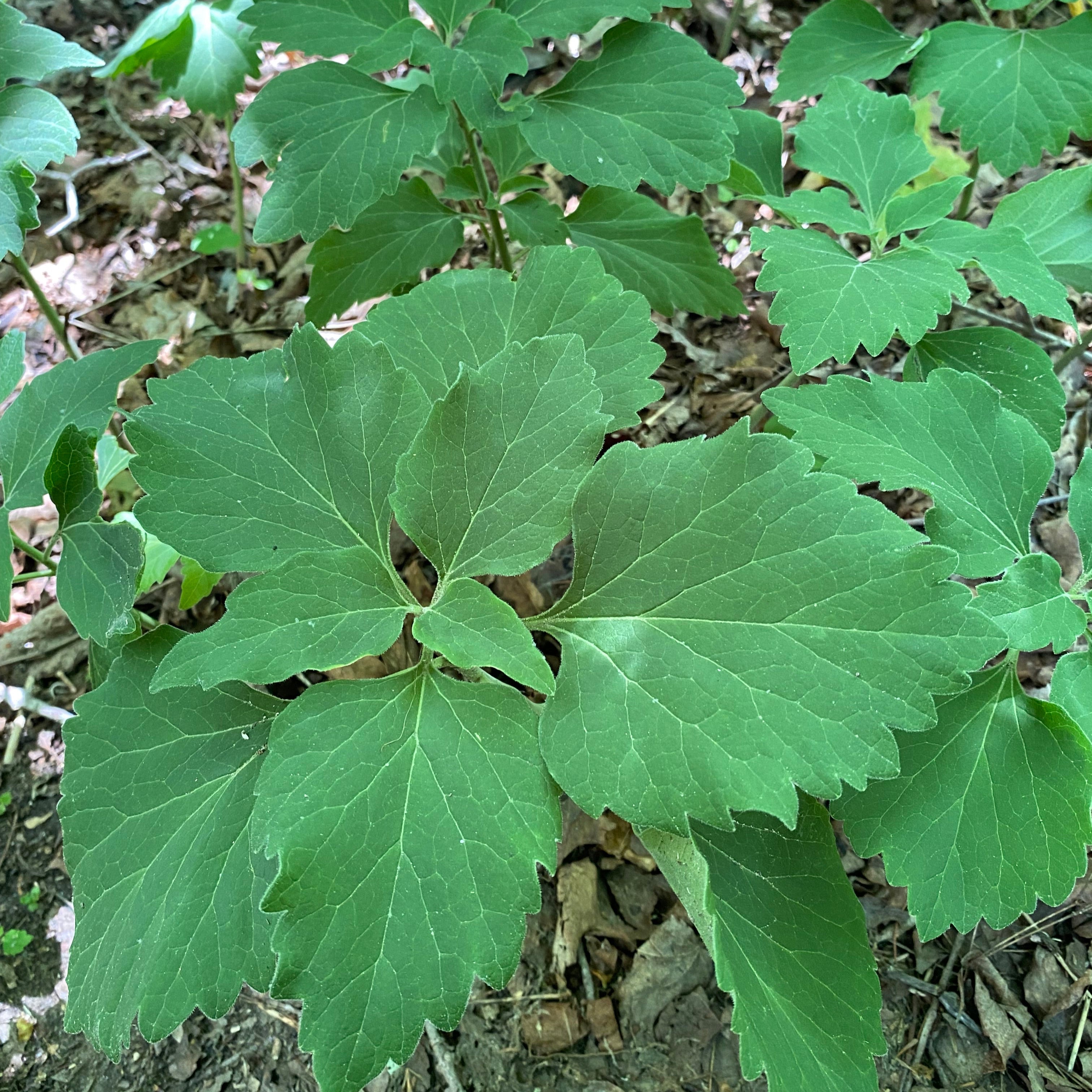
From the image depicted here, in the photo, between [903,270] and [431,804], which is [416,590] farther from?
[903,270]

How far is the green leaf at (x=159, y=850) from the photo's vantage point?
116 centimetres

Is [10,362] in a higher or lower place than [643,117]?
lower

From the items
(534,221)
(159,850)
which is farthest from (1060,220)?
(159,850)

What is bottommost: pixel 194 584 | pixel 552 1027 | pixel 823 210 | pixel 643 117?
pixel 552 1027

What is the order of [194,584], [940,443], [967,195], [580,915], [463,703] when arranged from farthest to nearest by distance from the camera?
[967,195] < [194,584] < [580,915] < [940,443] < [463,703]

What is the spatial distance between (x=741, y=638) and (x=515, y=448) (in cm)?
41

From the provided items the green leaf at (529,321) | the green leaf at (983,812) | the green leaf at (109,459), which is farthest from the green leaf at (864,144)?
the green leaf at (109,459)

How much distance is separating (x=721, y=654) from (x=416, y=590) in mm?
1192

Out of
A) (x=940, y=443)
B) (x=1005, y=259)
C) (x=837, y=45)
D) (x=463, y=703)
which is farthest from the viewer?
(x=837, y=45)

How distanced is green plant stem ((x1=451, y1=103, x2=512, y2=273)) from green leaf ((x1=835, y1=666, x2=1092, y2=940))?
1330 mm

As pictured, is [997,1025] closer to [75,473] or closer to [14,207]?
[75,473]

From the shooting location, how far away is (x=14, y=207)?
62.1 inches

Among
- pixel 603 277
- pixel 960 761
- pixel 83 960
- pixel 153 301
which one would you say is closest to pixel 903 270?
pixel 603 277

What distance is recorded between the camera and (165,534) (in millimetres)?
1234
